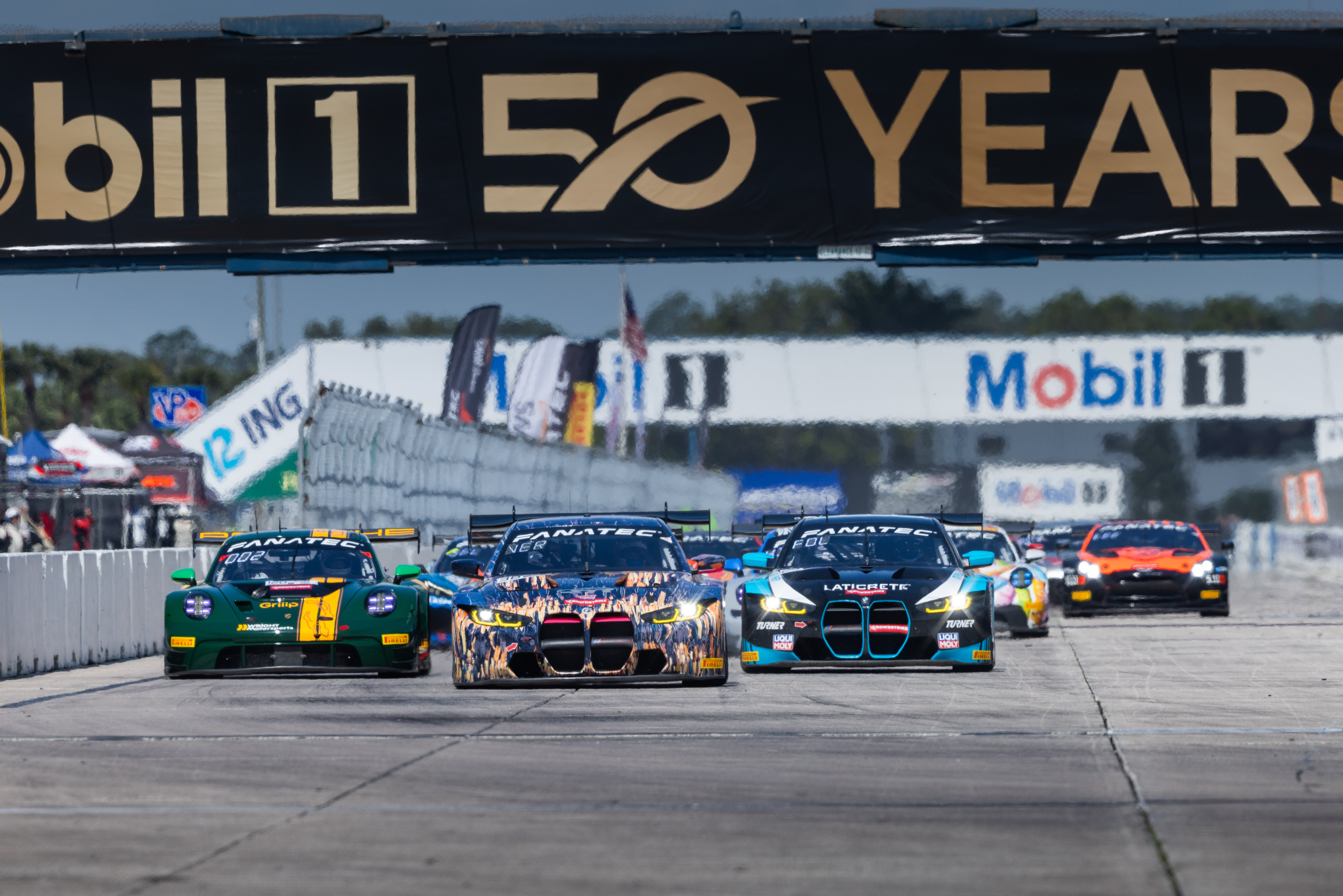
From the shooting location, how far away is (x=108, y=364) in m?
95.7

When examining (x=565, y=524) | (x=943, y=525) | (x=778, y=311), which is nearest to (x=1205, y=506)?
(x=778, y=311)

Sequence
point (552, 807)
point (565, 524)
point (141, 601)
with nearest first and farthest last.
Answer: point (552, 807) < point (565, 524) < point (141, 601)

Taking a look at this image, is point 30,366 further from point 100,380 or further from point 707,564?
point 707,564

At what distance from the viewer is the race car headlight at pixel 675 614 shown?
14453 millimetres

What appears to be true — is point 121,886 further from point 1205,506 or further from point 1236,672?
point 1205,506

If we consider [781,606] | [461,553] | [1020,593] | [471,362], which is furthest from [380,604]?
[471,362]

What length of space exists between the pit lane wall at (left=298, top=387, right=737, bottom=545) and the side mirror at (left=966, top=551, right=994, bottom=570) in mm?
9398

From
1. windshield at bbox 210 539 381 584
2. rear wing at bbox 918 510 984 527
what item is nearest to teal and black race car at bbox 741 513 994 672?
rear wing at bbox 918 510 984 527

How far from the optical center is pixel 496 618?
14.5m

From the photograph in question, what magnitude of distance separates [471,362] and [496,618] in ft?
90.7

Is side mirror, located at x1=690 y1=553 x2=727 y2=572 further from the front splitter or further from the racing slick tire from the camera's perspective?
the front splitter

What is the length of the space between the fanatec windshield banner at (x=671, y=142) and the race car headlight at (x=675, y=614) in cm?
514

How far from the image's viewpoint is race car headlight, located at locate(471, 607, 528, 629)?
14445 millimetres

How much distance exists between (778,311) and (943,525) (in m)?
43.7
